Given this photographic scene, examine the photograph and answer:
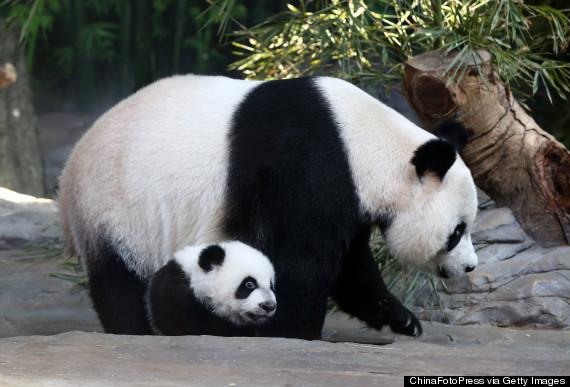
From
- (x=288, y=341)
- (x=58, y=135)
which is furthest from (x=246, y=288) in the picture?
(x=58, y=135)

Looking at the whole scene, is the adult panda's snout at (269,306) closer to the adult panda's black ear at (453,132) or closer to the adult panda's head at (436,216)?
the adult panda's head at (436,216)

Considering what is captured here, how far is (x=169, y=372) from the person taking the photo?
2.21 m

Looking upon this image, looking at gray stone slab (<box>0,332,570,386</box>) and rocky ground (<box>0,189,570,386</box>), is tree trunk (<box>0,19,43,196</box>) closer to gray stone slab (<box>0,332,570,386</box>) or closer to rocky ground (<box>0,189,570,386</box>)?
rocky ground (<box>0,189,570,386</box>)

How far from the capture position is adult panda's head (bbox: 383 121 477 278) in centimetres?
327

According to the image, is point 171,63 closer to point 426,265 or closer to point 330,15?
point 330,15

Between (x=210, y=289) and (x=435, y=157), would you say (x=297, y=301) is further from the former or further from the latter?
(x=435, y=157)

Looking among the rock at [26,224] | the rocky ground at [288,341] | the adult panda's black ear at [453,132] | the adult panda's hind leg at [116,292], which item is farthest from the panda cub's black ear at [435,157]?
the rock at [26,224]

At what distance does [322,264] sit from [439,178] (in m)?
0.65

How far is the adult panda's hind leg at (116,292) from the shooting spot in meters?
3.37

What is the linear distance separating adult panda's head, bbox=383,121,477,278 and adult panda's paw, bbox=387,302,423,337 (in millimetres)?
395

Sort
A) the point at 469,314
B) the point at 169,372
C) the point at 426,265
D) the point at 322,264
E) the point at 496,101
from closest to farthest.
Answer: the point at 169,372
the point at 322,264
the point at 426,265
the point at 469,314
the point at 496,101

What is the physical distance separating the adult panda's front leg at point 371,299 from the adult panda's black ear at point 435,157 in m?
0.64

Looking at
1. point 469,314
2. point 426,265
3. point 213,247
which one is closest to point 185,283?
point 213,247

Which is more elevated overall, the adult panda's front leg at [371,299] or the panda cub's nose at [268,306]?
the panda cub's nose at [268,306]
